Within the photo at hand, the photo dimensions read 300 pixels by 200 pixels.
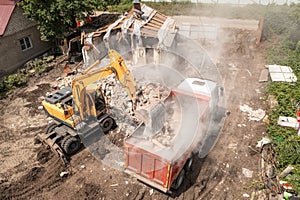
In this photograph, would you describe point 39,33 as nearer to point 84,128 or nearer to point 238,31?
point 84,128

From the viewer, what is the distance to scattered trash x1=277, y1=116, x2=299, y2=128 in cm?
1042

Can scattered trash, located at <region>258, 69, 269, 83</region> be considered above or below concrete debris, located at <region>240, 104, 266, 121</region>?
above

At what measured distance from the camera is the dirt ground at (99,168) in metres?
8.66

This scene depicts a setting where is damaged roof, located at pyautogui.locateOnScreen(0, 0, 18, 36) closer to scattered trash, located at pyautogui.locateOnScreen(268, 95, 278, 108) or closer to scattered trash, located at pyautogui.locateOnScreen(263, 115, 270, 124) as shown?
scattered trash, located at pyautogui.locateOnScreen(263, 115, 270, 124)

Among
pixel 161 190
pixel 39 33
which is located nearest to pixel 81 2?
pixel 39 33

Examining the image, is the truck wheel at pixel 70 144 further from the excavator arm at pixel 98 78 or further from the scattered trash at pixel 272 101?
the scattered trash at pixel 272 101

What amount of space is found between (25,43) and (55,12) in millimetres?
3234

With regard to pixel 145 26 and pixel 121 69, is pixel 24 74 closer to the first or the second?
pixel 145 26

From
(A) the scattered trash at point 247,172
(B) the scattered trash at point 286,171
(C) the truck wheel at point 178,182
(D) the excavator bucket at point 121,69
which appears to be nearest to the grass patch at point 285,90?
(B) the scattered trash at point 286,171

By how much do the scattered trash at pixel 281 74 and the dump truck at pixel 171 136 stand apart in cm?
461

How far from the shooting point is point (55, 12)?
1561 cm

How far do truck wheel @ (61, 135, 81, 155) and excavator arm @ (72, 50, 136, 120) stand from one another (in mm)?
917

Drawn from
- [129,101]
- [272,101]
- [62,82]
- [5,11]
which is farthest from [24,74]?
[272,101]

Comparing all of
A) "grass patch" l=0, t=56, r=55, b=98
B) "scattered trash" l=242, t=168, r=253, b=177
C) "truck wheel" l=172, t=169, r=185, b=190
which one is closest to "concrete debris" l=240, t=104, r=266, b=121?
"scattered trash" l=242, t=168, r=253, b=177
